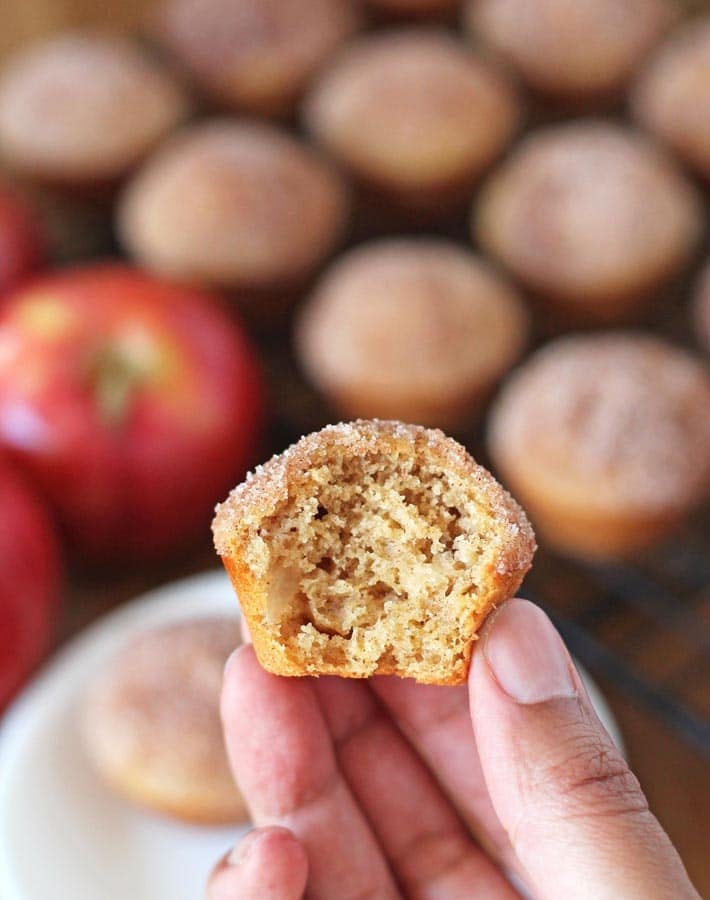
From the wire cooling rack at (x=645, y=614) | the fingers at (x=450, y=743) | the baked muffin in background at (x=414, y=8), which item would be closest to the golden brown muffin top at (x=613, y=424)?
the wire cooling rack at (x=645, y=614)

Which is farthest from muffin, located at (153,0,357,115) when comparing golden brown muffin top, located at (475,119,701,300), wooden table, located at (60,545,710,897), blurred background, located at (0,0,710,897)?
wooden table, located at (60,545,710,897)

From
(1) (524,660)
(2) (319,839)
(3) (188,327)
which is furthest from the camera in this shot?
(3) (188,327)

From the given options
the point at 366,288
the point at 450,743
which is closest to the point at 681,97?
the point at 366,288

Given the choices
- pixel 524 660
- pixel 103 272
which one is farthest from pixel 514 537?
pixel 103 272

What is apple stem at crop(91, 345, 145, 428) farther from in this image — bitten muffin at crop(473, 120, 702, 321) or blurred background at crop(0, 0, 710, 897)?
bitten muffin at crop(473, 120, 702, 321)

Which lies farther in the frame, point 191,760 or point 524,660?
point 191,760

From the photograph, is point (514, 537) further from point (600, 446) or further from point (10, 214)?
point (10, 214)

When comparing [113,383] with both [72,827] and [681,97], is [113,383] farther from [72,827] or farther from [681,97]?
[681,97]
